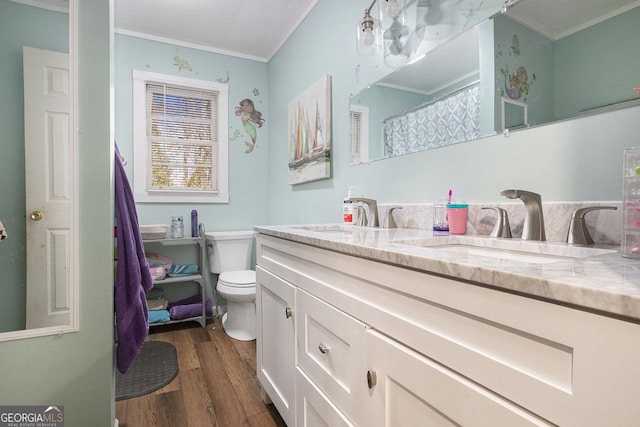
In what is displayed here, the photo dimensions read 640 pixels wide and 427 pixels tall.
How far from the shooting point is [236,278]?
2447 millimetres

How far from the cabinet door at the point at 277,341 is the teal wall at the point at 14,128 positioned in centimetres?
93

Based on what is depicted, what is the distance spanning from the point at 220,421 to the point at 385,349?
1.20 m

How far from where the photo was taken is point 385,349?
720 millimetres

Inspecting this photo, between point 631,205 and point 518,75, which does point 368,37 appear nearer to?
point 518,75

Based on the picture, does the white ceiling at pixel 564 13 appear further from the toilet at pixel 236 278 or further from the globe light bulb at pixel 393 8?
the toilet at pixel 236 278

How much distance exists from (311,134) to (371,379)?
1.80 m

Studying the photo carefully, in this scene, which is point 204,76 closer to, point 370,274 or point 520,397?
point 370,274

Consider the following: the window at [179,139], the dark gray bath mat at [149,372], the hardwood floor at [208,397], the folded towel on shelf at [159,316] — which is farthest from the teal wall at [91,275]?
the window at [179,139]

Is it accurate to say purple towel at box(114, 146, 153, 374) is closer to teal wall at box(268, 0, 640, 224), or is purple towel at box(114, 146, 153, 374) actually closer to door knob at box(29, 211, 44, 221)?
door knob at box(29, 211, 44, 221)

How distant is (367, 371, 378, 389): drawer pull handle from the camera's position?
746 mm

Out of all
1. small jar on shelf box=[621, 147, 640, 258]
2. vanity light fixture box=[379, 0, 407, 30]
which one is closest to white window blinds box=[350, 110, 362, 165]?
vanity light fixture box=[379, 0, 407, 30]

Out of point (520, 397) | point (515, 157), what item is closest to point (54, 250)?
point (520, 397)

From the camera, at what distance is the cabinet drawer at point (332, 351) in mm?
820

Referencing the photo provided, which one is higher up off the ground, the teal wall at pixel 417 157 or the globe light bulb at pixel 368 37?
the globe light bulb at pixel 368 37
